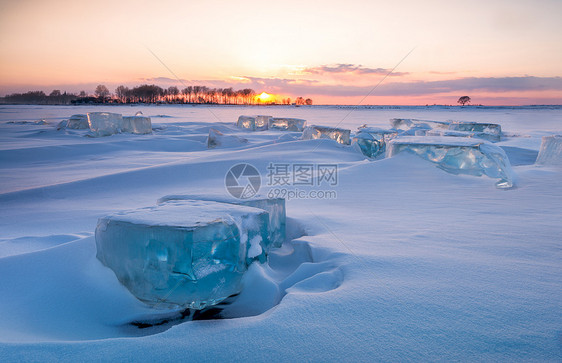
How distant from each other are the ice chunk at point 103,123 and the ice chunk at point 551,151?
29.1ft

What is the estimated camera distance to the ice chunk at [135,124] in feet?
29.5

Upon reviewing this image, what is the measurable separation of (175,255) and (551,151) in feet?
15.5

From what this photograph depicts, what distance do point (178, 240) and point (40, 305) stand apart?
1.77ft

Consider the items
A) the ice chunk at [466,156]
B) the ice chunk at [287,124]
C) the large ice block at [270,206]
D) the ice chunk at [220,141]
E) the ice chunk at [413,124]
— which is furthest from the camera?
the ice chunk at [287,124]

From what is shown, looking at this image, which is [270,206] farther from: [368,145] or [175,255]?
[368,145]

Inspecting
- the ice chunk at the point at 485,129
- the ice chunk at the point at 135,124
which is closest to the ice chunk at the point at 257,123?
the ice chunk at the point at 135,124

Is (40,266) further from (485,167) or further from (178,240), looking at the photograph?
(485,167)

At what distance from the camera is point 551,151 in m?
4.03

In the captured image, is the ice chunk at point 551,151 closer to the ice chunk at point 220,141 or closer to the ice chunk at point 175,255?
the ice chunk at point 175,255

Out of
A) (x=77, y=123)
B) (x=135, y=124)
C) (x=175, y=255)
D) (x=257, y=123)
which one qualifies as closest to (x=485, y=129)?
(x=257, y=123)

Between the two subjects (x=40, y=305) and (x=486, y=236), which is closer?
(x=40, y=305)

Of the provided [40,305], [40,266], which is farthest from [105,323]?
[40,266]

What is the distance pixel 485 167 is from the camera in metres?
3.30

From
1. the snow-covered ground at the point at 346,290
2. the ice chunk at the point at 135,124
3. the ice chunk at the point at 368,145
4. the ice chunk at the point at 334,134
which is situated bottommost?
the snow-covered ground at the point at 346,290
